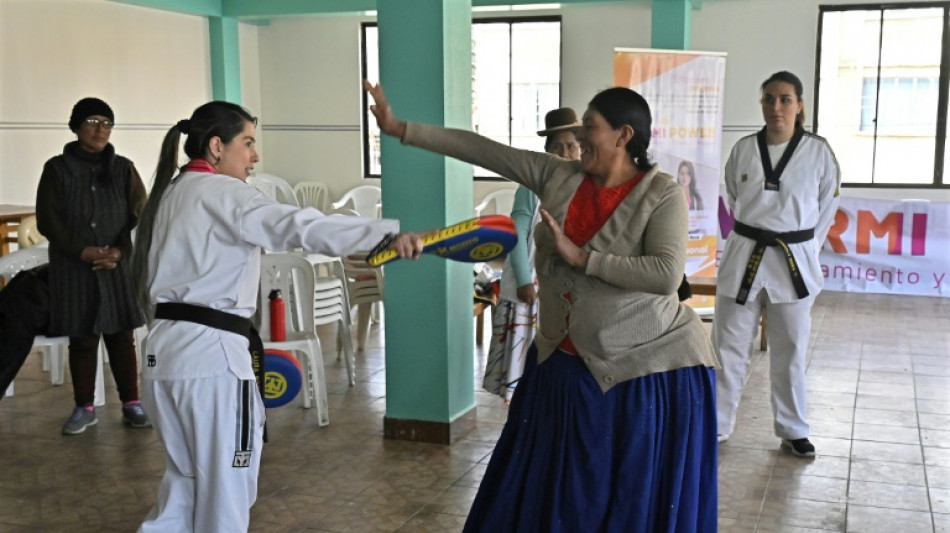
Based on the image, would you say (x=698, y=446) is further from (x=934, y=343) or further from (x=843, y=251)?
(x=843, y=251)

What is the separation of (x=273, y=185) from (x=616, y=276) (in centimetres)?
861

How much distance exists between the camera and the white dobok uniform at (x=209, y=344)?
262 centimetres

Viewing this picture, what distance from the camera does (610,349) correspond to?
2682 mm

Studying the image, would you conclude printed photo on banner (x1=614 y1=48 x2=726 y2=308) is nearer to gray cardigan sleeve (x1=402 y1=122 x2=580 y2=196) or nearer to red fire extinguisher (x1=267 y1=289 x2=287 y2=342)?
red fire extinguisher (x1=267 y1=289 x2=287 y2=342)

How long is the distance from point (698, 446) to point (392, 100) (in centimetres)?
236

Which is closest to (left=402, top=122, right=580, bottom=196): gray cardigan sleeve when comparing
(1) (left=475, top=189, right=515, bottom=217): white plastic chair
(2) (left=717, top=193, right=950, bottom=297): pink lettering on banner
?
(2) (left=717, top=193, right=950, bottom=297): pink lettering on banner

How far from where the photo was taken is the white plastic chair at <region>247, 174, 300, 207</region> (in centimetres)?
1058

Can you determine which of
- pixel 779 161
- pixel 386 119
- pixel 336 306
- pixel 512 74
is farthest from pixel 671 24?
pixel 386 119

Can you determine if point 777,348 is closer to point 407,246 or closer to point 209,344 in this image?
point 407,246

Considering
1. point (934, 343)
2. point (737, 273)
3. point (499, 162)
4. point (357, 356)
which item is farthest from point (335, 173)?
point (499, 162)

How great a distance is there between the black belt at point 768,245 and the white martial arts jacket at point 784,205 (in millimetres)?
17

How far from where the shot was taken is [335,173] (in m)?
11.5

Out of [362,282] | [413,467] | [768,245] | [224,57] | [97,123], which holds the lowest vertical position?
[413,467]

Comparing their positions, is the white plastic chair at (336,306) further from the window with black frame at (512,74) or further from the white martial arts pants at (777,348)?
the window with black frame at (512,74)
